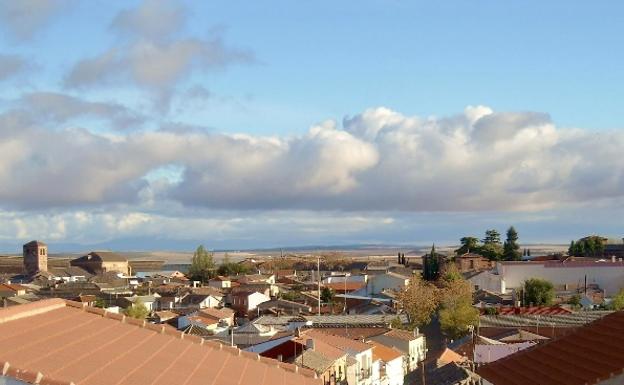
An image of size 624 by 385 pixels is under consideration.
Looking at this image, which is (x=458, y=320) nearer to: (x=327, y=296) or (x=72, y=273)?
(x=327, y=296)

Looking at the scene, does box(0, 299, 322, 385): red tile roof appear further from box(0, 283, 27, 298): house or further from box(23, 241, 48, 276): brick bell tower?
box(23, 241, 48, 276): brick bell tower

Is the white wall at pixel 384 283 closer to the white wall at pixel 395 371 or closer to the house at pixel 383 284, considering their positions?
the house at pixel 383 284

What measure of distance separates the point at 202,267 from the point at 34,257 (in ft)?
109

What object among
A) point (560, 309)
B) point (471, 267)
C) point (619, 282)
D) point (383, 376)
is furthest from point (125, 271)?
point (383, 376)

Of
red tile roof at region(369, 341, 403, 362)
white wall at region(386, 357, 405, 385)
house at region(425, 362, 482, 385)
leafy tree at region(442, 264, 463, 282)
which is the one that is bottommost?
white wall at region(386, 357, 405, 385)

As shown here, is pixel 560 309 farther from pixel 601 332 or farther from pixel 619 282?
pixel 601 332

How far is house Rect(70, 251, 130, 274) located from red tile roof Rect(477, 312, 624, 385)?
137180 millimetres

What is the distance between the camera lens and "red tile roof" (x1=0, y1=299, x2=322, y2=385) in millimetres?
9695

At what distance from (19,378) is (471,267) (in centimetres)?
10881

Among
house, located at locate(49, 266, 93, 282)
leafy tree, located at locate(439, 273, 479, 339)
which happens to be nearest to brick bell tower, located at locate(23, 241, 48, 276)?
house, located at locate(49, 266, 93, 282)

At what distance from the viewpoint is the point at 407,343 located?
5106 cm

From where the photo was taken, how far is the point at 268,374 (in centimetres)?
1535

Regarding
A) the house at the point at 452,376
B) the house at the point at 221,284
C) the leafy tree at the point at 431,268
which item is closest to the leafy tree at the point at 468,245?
the leafy tree at the point at 431,268

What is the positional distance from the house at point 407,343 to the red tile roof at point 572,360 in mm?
35837
